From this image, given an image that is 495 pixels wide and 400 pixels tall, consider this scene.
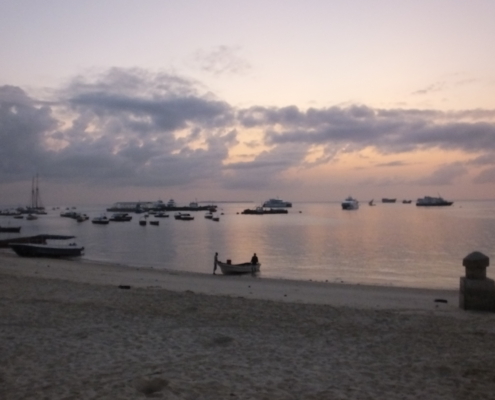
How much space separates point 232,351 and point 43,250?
35.9m

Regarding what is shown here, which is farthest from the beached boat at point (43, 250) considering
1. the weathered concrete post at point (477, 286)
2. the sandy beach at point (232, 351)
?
the weathered concrete post at point (477, 286)

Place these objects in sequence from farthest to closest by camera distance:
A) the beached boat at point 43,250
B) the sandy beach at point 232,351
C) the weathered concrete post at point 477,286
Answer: the beached boat at point 43,250, the weathered concrete post at point 477,286, the sandy beach at point 232,351

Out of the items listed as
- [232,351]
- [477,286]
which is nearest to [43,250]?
[477,286]

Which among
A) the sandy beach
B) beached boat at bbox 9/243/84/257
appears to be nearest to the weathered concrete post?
the sandy beach

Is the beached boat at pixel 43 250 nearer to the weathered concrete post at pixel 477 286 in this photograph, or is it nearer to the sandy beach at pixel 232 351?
the sandy beach at pixel 232 351

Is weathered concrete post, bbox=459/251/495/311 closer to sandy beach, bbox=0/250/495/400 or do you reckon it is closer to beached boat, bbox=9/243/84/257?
sandy beach, bbox=0/250/495/400

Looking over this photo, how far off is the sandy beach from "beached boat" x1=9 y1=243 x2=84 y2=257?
Answer: 92.7 feet

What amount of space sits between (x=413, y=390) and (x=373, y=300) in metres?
12.1

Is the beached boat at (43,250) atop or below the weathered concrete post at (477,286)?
below

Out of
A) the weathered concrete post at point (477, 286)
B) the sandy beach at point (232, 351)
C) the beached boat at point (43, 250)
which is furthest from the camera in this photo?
the beached boat at point (43, 250)

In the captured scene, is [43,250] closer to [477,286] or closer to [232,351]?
[477,286]

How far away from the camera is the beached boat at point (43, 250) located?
1555 inches

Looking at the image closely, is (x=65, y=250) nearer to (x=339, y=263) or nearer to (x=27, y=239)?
(x=27, y=239)

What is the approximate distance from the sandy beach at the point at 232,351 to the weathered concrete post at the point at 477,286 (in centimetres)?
52
